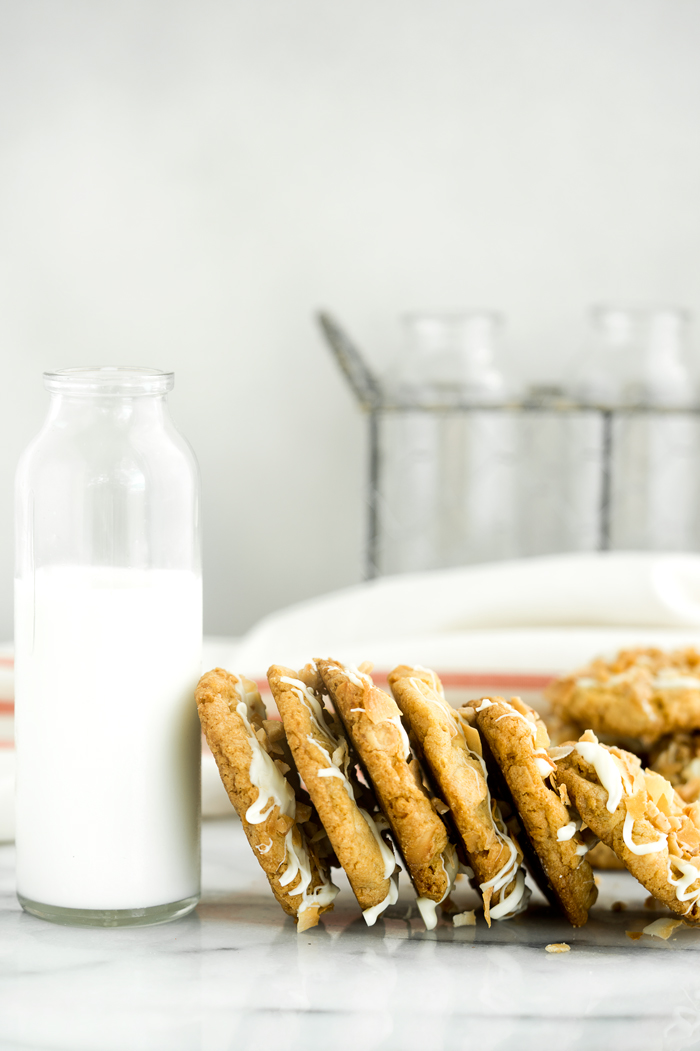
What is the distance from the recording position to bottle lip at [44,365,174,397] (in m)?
0.67

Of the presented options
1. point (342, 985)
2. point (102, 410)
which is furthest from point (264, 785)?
point (102, 410)

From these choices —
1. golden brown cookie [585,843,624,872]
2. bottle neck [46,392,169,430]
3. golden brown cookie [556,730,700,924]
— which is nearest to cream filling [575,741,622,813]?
golden brown cookie [556,730,700,924]

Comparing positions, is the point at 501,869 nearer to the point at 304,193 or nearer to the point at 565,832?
the point at 565,832

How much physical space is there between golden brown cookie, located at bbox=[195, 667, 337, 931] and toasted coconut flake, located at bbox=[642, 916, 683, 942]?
0.66 feet

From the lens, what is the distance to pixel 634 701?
846 millimetres

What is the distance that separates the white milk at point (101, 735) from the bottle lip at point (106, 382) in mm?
110

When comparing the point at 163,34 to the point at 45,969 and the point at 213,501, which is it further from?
the point at 45,969

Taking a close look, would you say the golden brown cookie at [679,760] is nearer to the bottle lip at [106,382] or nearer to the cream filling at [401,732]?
the cream filling at [401,732]

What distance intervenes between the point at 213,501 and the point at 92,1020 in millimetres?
1227

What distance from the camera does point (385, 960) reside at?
64 centimetres

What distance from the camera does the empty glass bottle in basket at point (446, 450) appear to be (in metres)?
1.54

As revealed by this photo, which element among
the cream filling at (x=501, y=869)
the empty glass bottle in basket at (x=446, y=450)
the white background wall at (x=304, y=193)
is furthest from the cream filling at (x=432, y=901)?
the white background wall at (x=304, y=193)

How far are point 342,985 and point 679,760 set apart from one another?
36 centimetres

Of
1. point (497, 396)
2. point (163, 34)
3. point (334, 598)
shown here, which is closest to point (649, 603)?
point (334, 598)
